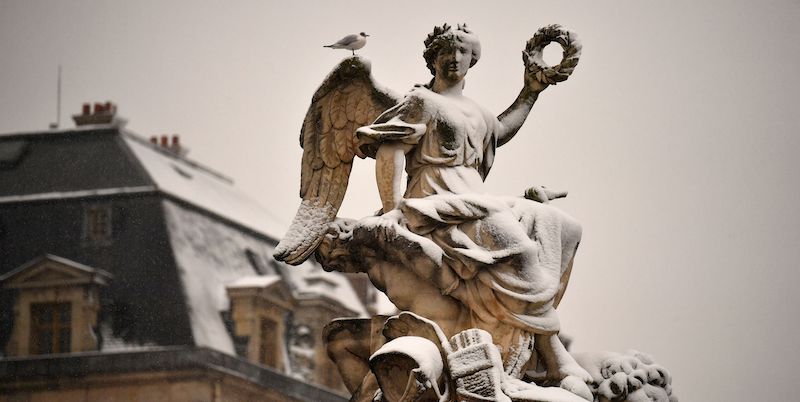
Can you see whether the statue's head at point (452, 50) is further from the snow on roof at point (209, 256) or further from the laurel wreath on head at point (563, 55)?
the snow on roof at point (209, 256)

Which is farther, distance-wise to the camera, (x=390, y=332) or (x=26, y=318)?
(x=26, y=318)

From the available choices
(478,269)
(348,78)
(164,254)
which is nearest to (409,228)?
(478,269)

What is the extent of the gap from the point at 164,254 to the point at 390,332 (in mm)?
10230

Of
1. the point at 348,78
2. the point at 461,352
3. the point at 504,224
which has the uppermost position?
the point at 348,78

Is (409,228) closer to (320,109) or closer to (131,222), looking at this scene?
(320,109)

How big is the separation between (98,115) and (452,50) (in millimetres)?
9379

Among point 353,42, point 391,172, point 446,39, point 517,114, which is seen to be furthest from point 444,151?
point 353,42

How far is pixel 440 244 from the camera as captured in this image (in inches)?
367

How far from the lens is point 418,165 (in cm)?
969

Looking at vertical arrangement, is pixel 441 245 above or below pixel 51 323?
above

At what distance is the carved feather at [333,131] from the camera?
995 centimetres

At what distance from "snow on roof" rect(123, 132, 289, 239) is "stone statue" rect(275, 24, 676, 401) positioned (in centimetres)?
747

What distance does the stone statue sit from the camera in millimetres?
9016

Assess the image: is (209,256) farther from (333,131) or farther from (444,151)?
(444,151)
